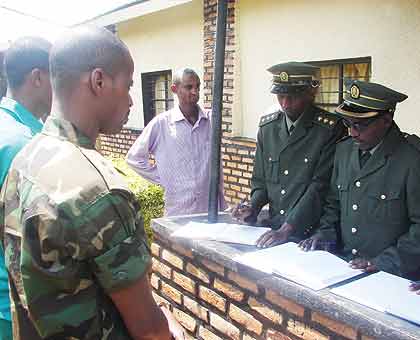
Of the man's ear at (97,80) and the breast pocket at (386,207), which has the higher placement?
the man's ear at (97,80)

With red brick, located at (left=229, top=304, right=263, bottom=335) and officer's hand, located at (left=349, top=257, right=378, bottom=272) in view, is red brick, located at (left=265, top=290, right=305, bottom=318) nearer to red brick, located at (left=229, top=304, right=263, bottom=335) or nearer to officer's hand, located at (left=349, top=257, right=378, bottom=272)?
red brick, located at (left=229, top=304, right=263, bottom=335)

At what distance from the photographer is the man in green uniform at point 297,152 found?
2641 mm

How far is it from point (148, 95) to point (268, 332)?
6.58 m

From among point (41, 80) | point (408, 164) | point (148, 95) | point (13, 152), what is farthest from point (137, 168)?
point (148, 95)

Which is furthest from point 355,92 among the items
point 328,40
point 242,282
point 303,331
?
point 328,40

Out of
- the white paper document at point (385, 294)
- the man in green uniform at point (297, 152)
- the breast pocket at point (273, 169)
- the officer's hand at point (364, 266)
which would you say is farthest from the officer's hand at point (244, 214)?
the white paper document at point (385, 294)

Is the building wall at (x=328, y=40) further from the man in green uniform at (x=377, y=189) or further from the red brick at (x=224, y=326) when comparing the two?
the red brick at (x=224, y=326)

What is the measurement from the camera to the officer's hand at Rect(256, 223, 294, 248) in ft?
7.29

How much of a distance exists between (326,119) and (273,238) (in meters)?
0.86

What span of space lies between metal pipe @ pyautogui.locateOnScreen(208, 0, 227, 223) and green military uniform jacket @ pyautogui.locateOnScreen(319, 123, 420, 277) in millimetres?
650

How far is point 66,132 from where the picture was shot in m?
1.30

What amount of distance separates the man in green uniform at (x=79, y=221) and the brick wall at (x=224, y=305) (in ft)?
2.14

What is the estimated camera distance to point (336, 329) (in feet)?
5.42

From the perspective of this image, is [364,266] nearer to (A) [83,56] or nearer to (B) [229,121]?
(A) [83,56]
